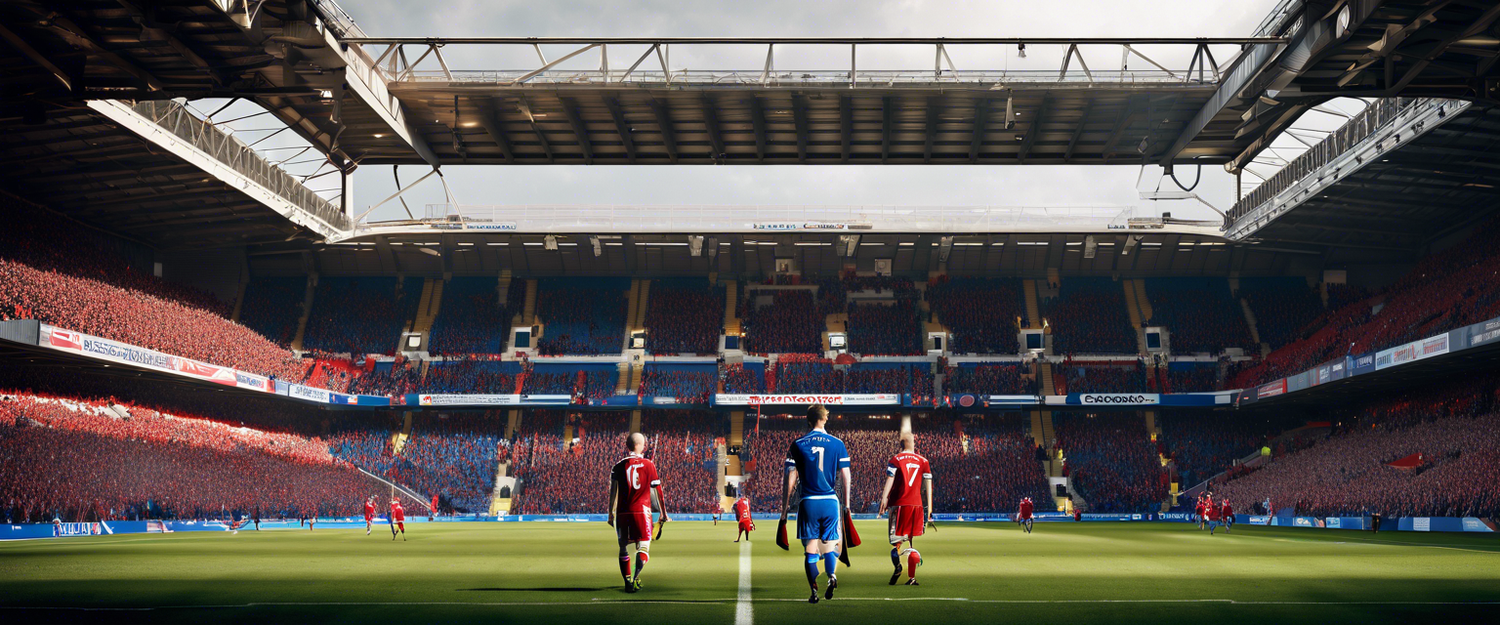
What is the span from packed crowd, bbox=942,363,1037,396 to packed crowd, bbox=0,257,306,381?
35.2 meters

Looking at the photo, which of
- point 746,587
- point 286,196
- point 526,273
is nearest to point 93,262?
point 286,196

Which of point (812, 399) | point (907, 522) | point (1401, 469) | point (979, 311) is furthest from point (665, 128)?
point (907, 522)

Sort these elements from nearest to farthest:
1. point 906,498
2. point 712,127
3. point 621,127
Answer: point 906,498 → point 621,127 → point 712,127

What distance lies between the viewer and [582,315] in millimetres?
61938

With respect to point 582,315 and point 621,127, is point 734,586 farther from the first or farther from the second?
point 582,315

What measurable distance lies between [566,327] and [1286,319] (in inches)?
1630

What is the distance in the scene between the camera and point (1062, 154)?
4784 centimetres

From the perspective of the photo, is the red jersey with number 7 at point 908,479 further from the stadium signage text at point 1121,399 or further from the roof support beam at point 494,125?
the stadium signage text at point 1121,399

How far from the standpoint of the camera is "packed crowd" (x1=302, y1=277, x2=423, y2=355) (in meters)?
59.8

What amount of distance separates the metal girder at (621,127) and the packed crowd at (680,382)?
1448 centimetres

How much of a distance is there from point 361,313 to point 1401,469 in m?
53.1

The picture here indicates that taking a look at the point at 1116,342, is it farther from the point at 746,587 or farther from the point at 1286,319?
the point at 746,587

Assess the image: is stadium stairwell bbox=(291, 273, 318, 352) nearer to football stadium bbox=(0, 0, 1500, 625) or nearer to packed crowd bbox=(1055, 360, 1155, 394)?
football stadium bbox=(0, 0, 1500, 625)

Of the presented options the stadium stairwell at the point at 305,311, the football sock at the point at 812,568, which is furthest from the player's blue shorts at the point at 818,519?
the stadium stairwell at the point at 305,311
